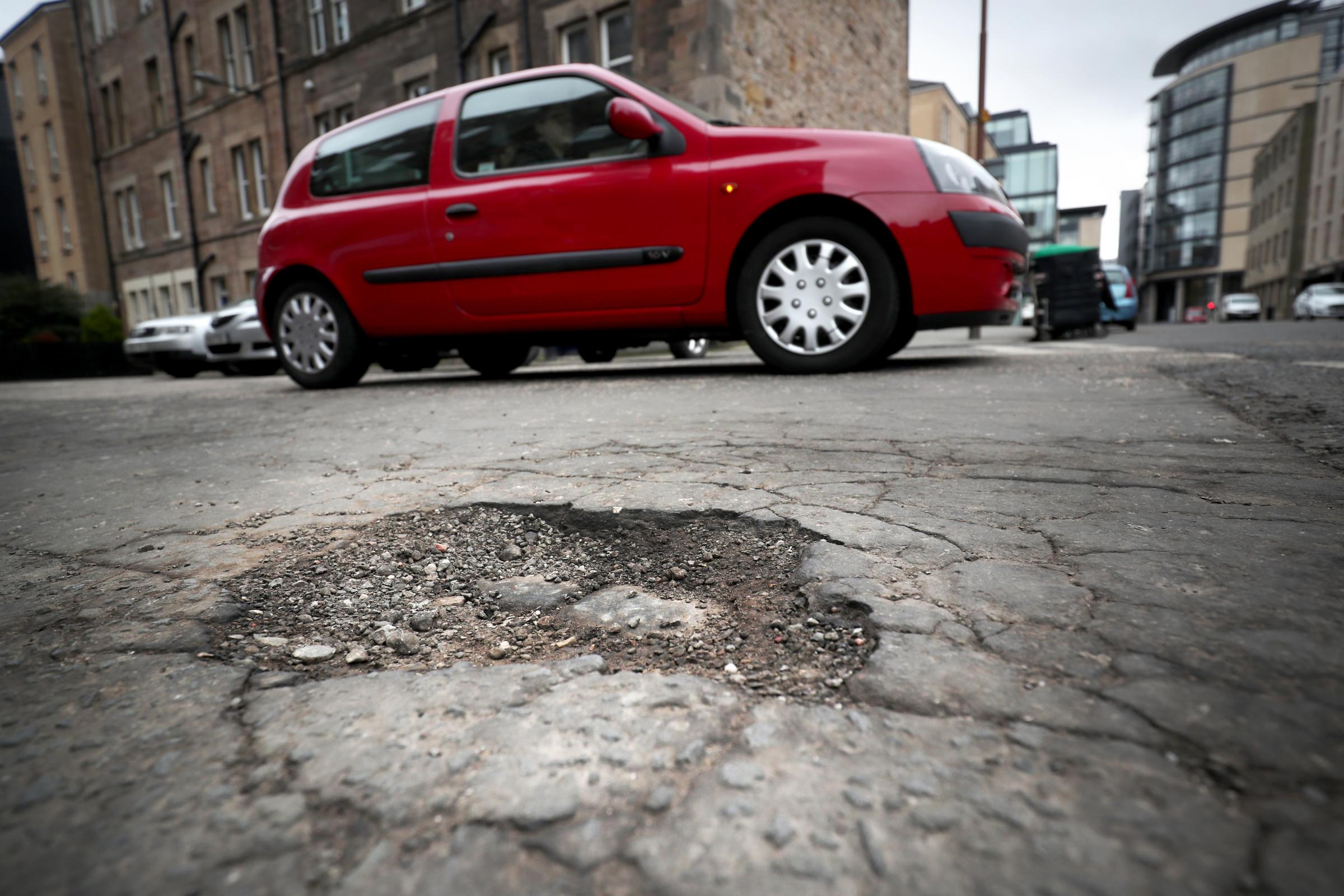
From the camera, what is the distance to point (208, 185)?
2114cm

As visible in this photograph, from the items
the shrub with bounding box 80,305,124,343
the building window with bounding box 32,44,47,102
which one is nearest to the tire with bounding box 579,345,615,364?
the shrub with bounding box 80,305,124,343

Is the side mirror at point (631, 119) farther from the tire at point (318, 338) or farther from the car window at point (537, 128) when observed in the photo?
the tire at point (318, 338)

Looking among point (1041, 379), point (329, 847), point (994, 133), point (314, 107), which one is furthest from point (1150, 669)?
point (994, 133)

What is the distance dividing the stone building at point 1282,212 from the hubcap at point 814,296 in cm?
5316

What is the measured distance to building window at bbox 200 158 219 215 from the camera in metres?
20.9

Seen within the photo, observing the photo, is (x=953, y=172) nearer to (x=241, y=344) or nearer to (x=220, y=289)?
(x=241, y=344)

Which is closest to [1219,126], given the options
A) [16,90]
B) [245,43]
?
[245,43]

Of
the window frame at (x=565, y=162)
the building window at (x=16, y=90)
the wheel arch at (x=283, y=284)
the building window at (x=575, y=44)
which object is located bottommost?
the wheel arch at (x=283, y=284)

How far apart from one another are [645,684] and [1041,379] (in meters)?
3.52

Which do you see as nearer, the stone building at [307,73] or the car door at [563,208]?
the car door at [563,208]

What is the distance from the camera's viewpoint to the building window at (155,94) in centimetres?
2230

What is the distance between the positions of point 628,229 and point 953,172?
172cm

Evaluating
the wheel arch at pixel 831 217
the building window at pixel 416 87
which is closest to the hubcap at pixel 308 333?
the wheel arch at pixel 831 217

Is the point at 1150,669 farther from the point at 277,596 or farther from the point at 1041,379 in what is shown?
the point at 1041,379
